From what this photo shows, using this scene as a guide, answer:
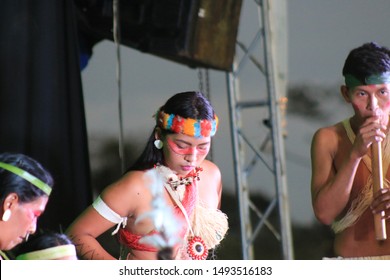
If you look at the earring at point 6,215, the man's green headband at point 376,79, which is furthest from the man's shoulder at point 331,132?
the earring at point 6,215

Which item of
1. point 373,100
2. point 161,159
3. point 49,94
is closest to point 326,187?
point 373,100

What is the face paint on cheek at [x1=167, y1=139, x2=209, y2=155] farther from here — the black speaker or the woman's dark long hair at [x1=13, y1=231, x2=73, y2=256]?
the black speaker

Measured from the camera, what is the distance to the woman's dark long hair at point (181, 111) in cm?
304

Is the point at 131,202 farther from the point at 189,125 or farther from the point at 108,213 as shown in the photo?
the point at 189,125

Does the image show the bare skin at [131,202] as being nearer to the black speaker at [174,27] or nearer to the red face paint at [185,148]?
the red face paint at [185,148]

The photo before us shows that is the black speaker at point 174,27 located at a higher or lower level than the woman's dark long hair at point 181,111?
higher

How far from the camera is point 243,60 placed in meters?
4.27


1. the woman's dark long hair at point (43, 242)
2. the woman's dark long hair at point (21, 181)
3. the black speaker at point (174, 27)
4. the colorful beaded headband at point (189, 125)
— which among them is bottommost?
the woman's dark long hair at point (43, 242)

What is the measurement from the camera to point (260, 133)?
174 inches

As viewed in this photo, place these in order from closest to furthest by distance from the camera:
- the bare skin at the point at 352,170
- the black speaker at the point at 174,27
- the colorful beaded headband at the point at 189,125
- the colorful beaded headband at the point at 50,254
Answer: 1. the colorful beaded headband at the point at 50,254
2. the bare skin at the point at 352,170
3. the colorful beaded headband at the point at 189,125
4. the black speaker at the point at 174,27

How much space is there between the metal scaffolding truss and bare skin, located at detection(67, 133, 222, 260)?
113cm

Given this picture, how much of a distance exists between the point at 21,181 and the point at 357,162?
113 cm

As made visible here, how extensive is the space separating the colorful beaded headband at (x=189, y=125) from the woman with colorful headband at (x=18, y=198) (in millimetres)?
538

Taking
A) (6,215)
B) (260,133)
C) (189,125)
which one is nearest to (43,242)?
(6,215)
